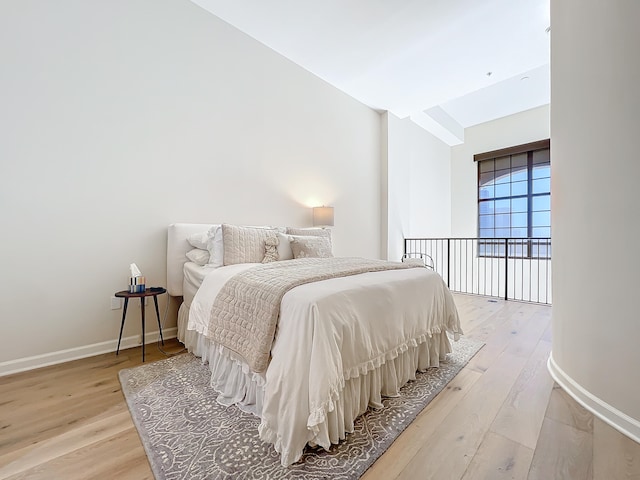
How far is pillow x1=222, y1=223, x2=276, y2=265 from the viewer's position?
2.35 m

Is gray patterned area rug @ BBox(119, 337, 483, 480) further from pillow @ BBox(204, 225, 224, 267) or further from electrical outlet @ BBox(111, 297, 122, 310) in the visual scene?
pillow @ BBox(204, 225, 224, 267)

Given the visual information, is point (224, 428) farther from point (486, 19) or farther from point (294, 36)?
point (486, 19)

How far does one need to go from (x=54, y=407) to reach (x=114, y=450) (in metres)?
0.65

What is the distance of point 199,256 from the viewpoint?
2391 mm

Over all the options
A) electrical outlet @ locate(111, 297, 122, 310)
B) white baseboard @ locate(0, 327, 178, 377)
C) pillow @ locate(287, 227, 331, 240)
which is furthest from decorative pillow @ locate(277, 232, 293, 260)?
electrical outlet @ locate(111, 297, 122, 310)

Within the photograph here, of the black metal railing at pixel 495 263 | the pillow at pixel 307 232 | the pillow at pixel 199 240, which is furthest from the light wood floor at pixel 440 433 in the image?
the black metal railing at pixel 495 263

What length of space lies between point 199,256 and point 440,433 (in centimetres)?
208

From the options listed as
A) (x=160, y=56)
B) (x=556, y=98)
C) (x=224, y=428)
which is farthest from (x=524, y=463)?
(x=160, y=56)

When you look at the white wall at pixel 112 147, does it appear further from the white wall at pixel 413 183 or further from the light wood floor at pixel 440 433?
the white wall at pixel 413 183

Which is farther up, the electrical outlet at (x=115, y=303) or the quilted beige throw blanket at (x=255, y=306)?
the quilted beige throw blanket at (x=255, y=306)

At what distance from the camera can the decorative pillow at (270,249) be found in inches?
97.8

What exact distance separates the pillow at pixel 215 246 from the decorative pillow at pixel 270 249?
37 centimetres

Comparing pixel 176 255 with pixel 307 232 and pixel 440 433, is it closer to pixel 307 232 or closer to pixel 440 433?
pixel 307 232

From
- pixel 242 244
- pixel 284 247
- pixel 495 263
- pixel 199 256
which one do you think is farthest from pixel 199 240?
pixel 495 263
